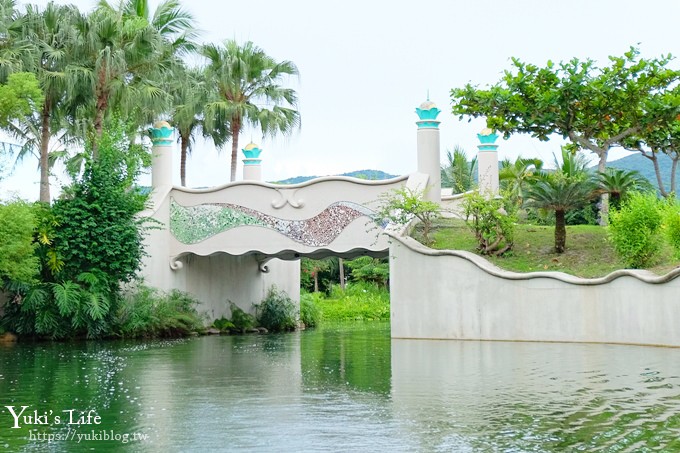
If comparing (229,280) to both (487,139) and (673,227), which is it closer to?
(487,139)

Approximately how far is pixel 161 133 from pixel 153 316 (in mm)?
5497

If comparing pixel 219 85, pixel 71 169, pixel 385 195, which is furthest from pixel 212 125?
pixel 385 195

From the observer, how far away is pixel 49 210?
26641 mm

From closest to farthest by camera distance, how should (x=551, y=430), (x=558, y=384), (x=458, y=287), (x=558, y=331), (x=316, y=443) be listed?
(x=316, y=443) < (x=551, y=430) < (x=558, y=384) < (x=558, y=331) < (x=458, y=287)

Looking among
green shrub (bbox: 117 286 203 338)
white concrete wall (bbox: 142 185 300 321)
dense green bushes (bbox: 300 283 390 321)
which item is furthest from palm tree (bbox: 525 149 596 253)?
dense green bushes (bbox: 300 283 390 321)

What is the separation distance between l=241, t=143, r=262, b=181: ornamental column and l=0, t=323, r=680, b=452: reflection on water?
1323cm

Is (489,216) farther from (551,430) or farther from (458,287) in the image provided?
(551,430)

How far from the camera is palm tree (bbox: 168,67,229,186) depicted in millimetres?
33625

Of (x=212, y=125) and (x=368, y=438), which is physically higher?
(x=212, y=125)

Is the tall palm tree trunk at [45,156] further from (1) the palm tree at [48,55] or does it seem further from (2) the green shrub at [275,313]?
(2) the green shrub at [275,313]

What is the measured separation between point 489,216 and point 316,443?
52.4 feet

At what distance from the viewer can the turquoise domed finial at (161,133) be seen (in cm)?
2964

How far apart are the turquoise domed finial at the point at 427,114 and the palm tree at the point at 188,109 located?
8.96m

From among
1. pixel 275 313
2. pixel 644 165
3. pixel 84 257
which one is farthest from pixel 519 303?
pixel 644 165
